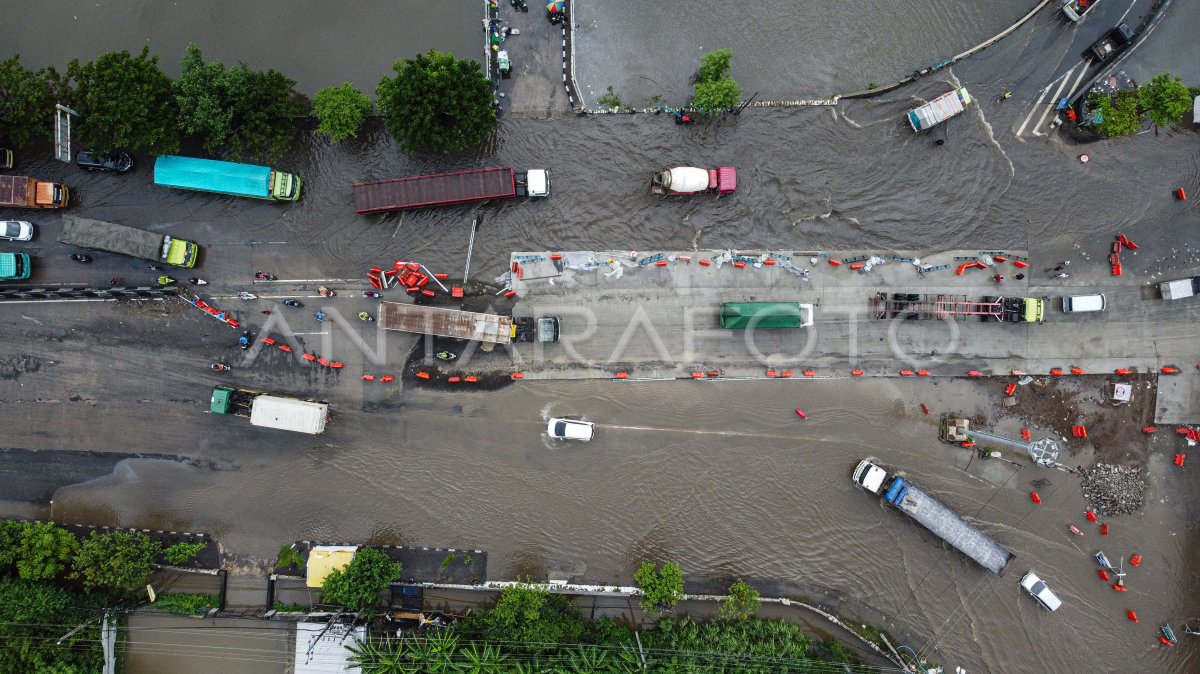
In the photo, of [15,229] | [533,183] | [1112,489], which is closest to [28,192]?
[15,229]

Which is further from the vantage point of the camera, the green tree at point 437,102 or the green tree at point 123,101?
the green tree at point 437,102

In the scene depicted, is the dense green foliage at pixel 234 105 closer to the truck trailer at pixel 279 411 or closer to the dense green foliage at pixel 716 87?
the truck trailer at pixel 279 411

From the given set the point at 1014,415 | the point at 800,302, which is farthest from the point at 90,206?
the point at 1014,415

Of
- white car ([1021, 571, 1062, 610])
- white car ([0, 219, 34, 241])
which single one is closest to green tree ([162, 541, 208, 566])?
white car ([0, 219, 34, 241])

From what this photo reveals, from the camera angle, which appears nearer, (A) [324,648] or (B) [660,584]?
(B) [660,584]

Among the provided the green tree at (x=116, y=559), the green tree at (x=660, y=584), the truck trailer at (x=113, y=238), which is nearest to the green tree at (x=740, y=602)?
the green tree at (x=660, y=584)

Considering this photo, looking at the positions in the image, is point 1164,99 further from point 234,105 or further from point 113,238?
point 113,238

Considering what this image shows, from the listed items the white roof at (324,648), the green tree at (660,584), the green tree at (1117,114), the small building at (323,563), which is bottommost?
the white roof at (324,648)
